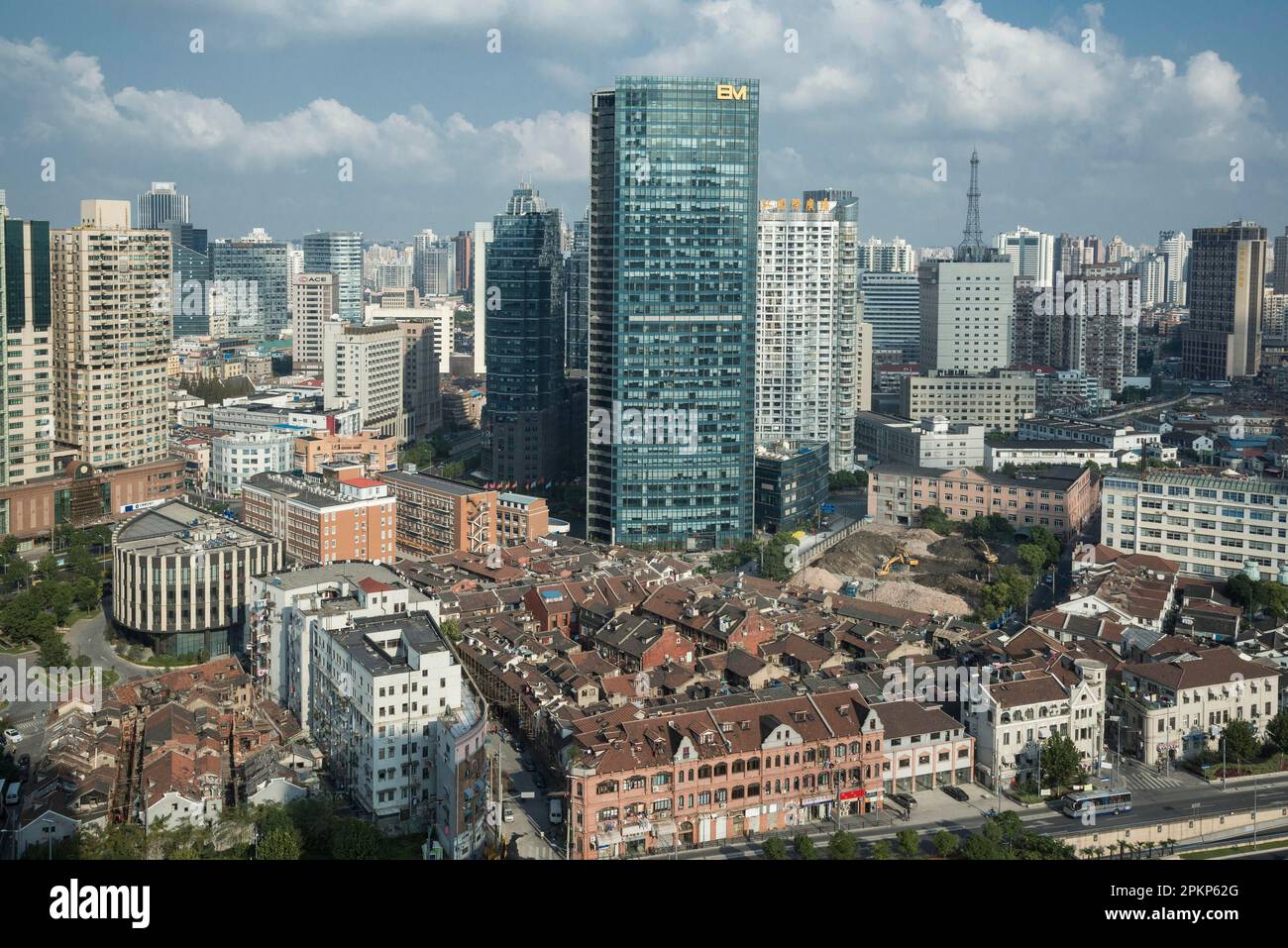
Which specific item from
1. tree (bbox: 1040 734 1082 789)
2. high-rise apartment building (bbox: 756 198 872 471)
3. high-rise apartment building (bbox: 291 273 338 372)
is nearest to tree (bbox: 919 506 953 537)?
high-rise apartment building (bbox: 756 198 872 471)

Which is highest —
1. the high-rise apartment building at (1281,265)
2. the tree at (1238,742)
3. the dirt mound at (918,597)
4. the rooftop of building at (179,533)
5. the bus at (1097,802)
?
the high-rise apartment building at (1281,265)

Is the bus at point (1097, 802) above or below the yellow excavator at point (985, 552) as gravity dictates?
below

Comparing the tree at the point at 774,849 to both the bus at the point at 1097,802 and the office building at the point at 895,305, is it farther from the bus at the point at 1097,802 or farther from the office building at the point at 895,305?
the office building at the point at 895,305

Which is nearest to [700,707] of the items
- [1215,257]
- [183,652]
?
[183,652]

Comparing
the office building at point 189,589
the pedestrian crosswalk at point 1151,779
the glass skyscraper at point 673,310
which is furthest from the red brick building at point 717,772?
the glass skyscraper at point 673,310

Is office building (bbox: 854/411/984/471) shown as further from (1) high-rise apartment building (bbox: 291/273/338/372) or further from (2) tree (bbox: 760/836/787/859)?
(1) high-rise apartment building (bbox: 291/273/338/372)

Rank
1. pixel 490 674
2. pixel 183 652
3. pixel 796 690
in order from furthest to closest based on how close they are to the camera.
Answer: pixel 183 652, pixel 490 674, pixel 796 690
